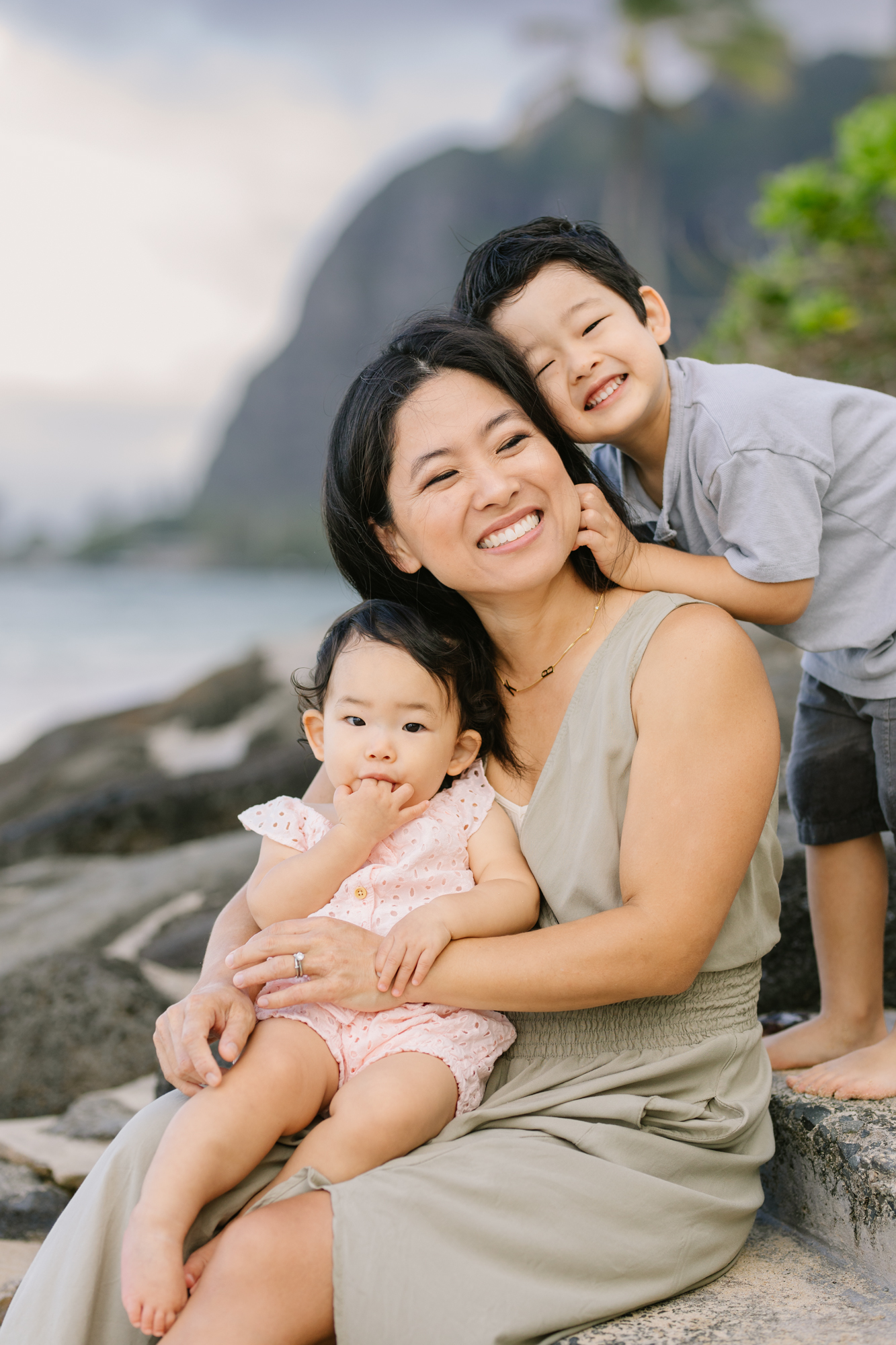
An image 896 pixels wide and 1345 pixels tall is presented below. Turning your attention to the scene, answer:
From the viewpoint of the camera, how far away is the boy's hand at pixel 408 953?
1895 millimetres

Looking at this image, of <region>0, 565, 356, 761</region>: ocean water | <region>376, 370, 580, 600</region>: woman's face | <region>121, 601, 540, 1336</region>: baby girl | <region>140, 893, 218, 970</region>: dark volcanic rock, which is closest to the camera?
<region>121, 601, 540, 1336</region>: baby girl

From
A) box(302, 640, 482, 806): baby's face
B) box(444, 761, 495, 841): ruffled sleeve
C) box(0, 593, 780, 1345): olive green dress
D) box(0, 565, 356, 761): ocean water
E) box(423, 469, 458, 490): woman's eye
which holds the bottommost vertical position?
box(0, 565, 356, 761): ocean water

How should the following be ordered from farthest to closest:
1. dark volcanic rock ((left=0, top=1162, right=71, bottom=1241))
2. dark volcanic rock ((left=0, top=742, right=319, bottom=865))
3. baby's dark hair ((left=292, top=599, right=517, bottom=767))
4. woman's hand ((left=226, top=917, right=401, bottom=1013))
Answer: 1. dark volcanic rock ((left=0, top=742, right=319, bottom=865))
2. dark volcanic rock ((left=0, top=1162, right=71, bottom=1241))
3. baby's dark hair ((left=292, top=599, right=517, bottom=767))
4. woman's hand ((left=226, top=917, right=401, bottom=1013))

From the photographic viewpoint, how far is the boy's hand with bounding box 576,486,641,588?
2.23m

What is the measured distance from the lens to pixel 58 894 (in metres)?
5.00

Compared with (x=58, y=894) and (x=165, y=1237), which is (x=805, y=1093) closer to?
(x=165, y=1237)

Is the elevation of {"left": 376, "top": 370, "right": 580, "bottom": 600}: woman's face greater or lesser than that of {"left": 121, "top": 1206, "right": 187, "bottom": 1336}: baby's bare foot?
greater

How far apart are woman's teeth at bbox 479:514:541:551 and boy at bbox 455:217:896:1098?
0.12 m

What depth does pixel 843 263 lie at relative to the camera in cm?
633

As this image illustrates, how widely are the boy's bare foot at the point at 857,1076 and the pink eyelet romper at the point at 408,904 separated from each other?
68 centimetres

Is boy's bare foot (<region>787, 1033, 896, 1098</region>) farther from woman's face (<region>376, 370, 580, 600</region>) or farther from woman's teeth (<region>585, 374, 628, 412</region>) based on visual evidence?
woman's teeth (<region>585, 374, 628, 412</region>)

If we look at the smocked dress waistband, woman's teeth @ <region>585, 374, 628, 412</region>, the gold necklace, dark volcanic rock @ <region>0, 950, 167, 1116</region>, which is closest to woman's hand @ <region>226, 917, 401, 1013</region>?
the smocked dress waistband

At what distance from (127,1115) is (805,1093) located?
1821 mm

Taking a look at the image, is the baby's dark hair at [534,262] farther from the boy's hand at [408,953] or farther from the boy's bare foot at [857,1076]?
the boy's bare foot at [857,1076]
